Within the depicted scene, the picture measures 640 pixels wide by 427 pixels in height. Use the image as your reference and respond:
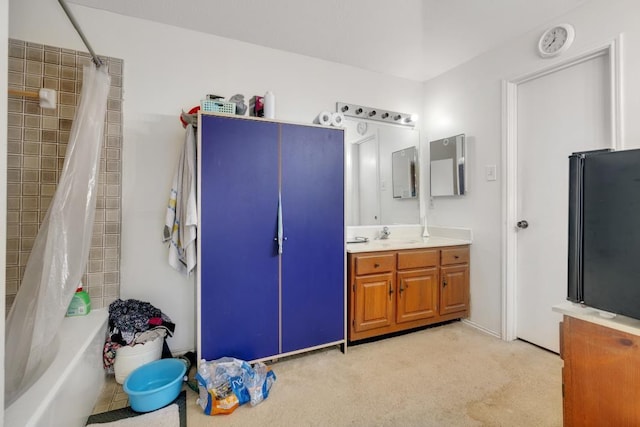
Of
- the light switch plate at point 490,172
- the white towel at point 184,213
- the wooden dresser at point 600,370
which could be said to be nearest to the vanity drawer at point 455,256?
the light switch plate at point 490,172

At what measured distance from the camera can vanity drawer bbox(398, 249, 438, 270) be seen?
2484 mm

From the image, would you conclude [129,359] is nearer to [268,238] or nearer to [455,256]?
[268,238]

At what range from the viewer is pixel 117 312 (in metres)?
1.95

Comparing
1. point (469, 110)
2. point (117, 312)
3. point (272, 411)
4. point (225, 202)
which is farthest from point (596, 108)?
point (117, 312)

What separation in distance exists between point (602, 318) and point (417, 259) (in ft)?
5.25

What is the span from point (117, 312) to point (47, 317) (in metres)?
0.55

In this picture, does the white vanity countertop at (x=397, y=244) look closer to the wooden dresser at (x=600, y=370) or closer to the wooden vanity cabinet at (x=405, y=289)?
the wooden vanity cabinet at (x=405, y=289)

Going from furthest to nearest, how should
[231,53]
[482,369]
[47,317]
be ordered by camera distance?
[231,53] < [482,369] < [47,317]

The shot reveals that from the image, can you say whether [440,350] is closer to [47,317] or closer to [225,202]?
[225,202]

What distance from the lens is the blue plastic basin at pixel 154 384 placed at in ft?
5.23

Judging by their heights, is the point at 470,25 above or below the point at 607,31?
above

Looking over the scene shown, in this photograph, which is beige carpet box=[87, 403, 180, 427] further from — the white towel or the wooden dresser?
the wooden dresser

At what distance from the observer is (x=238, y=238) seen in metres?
1.97

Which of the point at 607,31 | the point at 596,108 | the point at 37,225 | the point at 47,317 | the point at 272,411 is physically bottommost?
the point at 272,411
